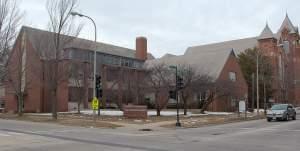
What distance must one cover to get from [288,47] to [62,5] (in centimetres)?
8178

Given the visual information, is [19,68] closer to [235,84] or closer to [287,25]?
[235,84]

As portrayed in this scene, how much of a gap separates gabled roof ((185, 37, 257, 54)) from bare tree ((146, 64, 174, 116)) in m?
58.1

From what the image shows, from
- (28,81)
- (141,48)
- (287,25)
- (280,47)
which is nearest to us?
(28,81)

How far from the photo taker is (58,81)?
125ft

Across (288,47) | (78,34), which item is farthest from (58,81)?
(288,47)

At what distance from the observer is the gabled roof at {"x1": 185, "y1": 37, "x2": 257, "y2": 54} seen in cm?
10369

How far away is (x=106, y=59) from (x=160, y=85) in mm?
24192

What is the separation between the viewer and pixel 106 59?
67625 mm

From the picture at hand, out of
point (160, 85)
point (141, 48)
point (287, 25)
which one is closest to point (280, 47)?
point (287, 25)

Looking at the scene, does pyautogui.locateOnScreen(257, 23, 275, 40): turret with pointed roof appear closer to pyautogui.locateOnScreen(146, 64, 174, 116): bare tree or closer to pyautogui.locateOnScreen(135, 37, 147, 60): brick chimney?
pyautogui.locateOnScreen(135, 37, 147, 60): brick chimney

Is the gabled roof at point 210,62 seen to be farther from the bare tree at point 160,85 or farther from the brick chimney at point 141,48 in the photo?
the bare tree at point 160,85

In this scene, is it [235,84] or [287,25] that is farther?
[287,25]

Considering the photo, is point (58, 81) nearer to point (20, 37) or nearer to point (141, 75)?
point (20, 37)

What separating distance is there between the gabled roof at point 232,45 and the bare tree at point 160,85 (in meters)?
58.1
